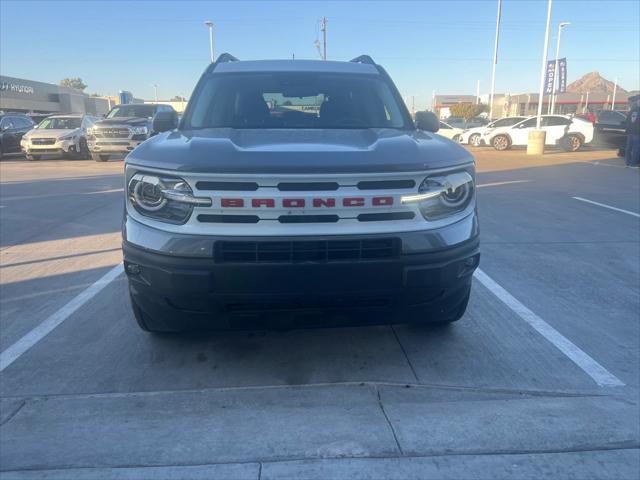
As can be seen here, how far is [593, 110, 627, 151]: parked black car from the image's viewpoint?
20.4 m

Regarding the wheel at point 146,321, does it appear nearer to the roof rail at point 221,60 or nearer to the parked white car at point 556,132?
the roof rail at point 221,60

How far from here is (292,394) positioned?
3.00 meters

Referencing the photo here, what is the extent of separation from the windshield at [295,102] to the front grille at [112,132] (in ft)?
43.3

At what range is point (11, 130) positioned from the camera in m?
19.2

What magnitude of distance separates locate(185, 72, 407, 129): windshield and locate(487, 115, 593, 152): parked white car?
2012cm

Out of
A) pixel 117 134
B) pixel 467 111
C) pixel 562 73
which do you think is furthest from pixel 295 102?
pixel 467 111

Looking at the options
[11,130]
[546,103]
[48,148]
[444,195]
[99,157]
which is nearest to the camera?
[444,195]

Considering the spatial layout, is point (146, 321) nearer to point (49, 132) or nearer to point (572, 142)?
point (49, 132)

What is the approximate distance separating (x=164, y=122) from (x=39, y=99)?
6036 cm

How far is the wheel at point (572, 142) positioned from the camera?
22.5 m

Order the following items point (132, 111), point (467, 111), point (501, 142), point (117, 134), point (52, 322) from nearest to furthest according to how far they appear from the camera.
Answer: point (52, 322), point (117, 134), point (132, 111), point (501, 142), point (467, 111)

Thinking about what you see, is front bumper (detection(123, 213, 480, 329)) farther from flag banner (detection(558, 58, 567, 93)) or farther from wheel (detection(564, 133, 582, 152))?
flag banner (detection(558, 58, 567, 93))

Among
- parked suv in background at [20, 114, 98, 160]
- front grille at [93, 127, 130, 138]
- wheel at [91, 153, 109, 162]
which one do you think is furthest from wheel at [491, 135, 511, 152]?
parked suv in background at [20, 114, 98, 160]

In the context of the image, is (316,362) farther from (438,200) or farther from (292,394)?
(438,200)
